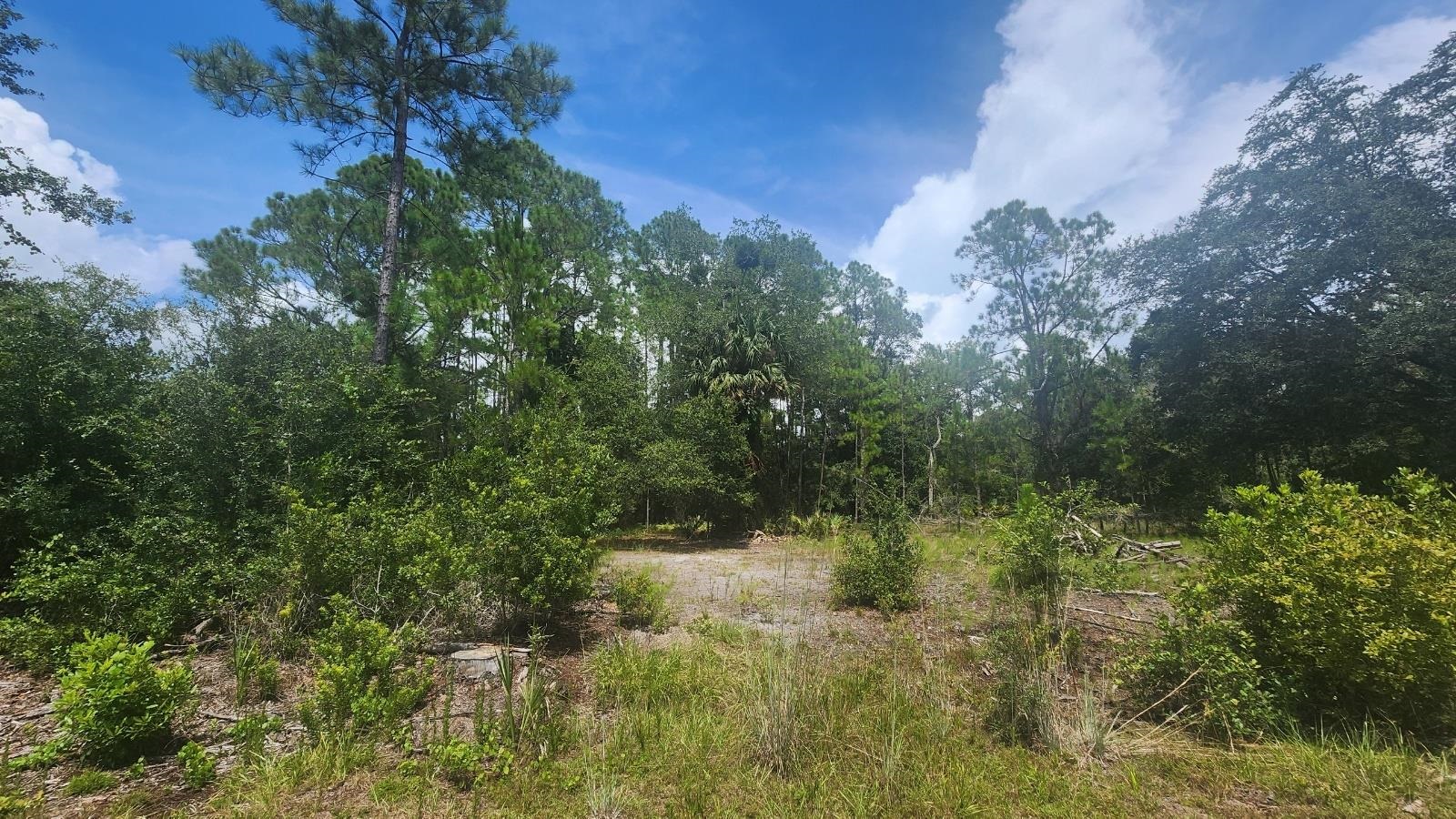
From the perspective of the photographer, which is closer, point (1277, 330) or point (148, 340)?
point (148, 340)

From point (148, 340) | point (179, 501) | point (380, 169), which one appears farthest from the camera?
point (380, 169)

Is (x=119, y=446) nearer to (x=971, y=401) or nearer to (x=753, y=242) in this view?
(x=753, y=242)

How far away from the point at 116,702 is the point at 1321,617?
7268 mm

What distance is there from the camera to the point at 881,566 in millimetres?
7027

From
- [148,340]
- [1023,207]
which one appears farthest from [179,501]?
[1023,207]

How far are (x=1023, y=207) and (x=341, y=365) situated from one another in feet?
77.4

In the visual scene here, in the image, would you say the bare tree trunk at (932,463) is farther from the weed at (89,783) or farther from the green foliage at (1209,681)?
the weed at (89,783)

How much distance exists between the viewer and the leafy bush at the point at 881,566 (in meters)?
6.87

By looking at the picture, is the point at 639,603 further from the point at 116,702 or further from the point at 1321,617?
the point at 1321,617

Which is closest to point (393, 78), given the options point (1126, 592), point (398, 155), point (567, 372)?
point (398, 155)

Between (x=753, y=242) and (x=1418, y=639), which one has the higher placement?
(x=753, y=242)

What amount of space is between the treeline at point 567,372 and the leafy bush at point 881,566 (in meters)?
1.09

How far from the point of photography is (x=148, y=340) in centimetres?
770

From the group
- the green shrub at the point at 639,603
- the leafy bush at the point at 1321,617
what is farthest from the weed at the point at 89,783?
the leafy bush at the point at 1321,617
